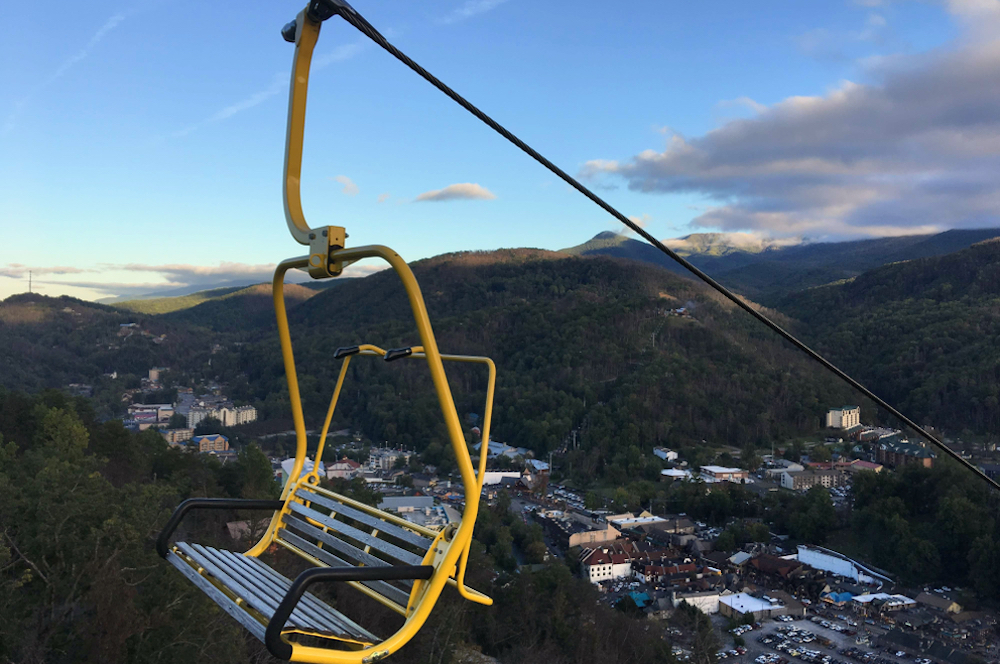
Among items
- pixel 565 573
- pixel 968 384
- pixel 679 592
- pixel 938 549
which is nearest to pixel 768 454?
pixel 968 384

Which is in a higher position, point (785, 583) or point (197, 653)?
point (197, 653)

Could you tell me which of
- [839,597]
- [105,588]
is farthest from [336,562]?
[839,597]

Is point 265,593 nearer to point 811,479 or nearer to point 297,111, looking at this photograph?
point 297,111

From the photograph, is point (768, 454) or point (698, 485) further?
point (768, 454)

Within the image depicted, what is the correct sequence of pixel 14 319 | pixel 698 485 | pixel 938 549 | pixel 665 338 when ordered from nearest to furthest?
pixel 938 549
pixel 698 485
pixel 665 338
pixel 14 319

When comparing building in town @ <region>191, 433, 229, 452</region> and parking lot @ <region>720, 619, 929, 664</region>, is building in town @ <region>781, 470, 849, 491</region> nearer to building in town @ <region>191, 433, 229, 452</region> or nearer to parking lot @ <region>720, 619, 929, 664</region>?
parking lot @ <region>720, 619, 929, 664</region>

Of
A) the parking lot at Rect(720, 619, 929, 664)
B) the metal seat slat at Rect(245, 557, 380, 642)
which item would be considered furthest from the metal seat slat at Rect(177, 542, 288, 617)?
the parking lot at Rect(720, 619, 929, 664)

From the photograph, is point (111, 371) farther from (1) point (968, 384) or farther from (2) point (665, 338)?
(1) point (968, 384)

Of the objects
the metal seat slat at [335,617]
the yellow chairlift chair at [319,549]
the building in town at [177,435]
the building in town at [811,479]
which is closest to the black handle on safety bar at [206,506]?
the yellow chairlift chair at [319,549]
